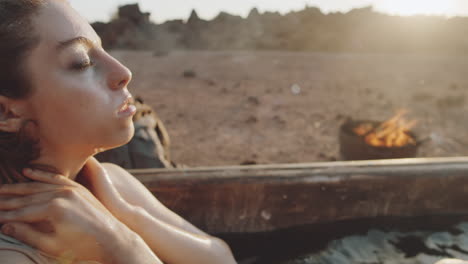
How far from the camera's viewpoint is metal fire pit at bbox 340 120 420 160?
378cm

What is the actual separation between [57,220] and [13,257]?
0.50ft

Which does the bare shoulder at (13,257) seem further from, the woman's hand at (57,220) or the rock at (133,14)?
the rock at (133,14)

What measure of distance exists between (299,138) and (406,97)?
Result: 13.0 feet

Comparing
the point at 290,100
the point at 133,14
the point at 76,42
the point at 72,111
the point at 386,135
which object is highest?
the point at 133,14

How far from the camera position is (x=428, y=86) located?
945 centimetres

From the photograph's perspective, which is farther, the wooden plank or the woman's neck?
the wooden plank

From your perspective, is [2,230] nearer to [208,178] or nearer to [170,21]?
[208,178]

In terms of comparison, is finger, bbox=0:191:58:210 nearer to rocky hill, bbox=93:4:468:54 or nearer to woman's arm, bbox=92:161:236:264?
woman's arm, bbox=92:161:236:264

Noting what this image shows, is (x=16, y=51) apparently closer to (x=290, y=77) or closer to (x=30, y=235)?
(x=30, y=235)

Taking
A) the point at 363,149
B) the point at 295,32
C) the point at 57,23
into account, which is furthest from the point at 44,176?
the point at 295,32

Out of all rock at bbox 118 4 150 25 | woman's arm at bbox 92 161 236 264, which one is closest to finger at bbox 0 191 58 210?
woman's arm at bbox 92 161 236 264

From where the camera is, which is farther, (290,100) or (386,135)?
(290,100)

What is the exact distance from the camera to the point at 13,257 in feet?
3.43

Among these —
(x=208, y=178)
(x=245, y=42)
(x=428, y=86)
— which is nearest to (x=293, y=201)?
(x=208, y=178)
